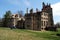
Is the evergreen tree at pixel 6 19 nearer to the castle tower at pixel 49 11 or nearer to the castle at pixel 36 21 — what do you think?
the castle at pixel 36 21

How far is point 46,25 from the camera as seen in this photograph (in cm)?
6638

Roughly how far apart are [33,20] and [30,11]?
4.84m

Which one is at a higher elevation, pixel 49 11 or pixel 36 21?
pixel 49 11

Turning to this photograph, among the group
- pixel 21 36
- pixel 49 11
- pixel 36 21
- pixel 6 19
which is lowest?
pixel 21 36

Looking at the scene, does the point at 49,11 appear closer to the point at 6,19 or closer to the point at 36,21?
the point at 36,21

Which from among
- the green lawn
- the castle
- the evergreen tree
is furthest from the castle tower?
the green lawn

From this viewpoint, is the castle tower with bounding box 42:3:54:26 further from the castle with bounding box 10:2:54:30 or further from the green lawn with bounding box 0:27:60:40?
the green lawn with bounding box 0:27:60:40

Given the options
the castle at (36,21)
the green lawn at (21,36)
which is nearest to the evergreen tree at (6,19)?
the castle at (36,21)

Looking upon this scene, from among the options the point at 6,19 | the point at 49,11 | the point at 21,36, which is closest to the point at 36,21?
the point at 49,11

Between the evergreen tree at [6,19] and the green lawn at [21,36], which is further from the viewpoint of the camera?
the evergreen tree at [6,19]

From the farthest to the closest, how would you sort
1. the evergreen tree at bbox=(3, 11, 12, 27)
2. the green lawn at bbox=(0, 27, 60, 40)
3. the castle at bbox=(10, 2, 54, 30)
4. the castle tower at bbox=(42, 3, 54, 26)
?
the evergreen tree at bbox=(3, 11, 12, 27)
the castle tower at bbox=(42, 3, 54, 26)
the castle at bbox=(10, 2, 54, 30)
the green lawn at bbox=(0, 27, 60, 40)

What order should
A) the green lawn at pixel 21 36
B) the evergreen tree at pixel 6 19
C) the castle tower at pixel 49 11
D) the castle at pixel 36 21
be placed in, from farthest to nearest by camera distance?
the evergreen tree at pixel 6 19
the castle tower at pixel 49 11
the castle at pixel 36 21
the green lawn at pixel 21 36

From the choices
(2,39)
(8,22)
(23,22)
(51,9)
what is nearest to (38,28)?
(23,22)

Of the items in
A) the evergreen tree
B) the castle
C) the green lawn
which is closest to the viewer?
the green lawn
